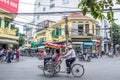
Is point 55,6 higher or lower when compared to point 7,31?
higher

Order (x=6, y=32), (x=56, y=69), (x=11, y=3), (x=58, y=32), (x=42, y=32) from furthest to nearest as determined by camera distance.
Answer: (x=42, y=32), (x=58, y=32), (x=6, y=32), (x=11, y=3), (x=56, y=69)

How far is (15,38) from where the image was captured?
34.0 meters

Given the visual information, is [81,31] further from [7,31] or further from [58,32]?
[7,31]

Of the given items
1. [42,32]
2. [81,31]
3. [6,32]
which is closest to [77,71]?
[6,32]

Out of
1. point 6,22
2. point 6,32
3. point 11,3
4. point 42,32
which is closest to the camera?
point 11,3

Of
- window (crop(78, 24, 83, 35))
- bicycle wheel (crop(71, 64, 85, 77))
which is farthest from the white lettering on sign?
bicycle wheel (crop(71, 64, 85, 77))

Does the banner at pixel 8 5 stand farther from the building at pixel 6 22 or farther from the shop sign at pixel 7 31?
the shop sign at pixel 7 31

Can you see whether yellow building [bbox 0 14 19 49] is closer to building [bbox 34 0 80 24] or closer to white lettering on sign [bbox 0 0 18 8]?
white lettering on sign [bbox 0 0 18 8]

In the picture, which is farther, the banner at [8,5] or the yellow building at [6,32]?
the yellow building at [6,32]

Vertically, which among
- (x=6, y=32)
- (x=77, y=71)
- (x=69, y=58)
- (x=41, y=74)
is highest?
(x=6, y=32)

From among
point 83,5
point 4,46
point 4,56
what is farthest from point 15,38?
point 83,5

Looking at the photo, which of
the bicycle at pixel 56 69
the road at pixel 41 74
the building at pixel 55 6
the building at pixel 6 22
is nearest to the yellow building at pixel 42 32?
the building at pixel 55 6

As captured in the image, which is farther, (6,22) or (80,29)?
(80,29)

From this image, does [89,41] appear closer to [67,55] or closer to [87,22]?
[87,22]
